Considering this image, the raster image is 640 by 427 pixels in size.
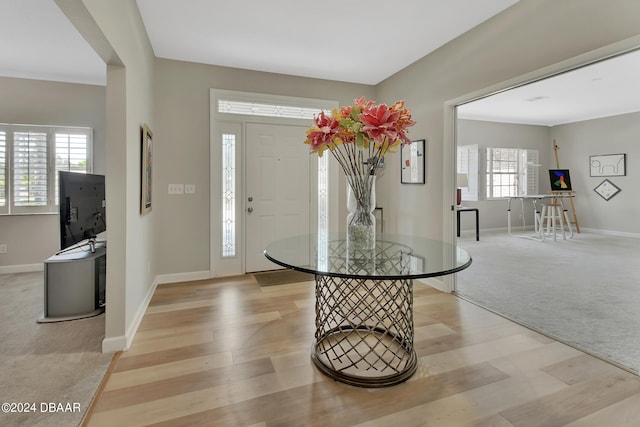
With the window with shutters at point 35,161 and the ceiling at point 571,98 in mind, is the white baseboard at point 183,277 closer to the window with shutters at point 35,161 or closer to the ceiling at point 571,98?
the window with shutters at point 35,161

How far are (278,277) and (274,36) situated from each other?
8.60ft

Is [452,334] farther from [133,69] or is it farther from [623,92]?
[623,92]

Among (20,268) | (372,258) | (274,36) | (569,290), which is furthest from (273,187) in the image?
(569,290)

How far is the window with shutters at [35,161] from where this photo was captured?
Answer: 13.1ft

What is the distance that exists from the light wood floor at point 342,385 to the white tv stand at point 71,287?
0.62 meters

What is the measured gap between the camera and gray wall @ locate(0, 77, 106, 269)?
158 inches

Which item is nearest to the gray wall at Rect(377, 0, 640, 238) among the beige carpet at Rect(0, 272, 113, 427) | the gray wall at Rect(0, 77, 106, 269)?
the beige carpet at Rect(0, 272, 113, 427)

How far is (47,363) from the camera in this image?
81.0 inches

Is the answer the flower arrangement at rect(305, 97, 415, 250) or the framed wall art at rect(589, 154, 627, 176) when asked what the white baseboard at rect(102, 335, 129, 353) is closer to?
the flower arrangement at rect(305, 97, 415, 250)

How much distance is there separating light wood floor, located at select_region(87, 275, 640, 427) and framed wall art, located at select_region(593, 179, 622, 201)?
22.0 ft

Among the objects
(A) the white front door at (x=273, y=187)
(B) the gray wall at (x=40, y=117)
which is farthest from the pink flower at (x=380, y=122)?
(B) the gray wall at (x=40, y=117)

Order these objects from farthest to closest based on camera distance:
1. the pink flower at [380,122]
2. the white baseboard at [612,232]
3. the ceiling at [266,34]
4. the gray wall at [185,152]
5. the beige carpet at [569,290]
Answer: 1. the white baseboard at [612,232]
2. the gray wall at [185,152]
3. the ceiling at [266,34]
4. the beige carpet at [569,290]
5. the pink flower at [380,122]

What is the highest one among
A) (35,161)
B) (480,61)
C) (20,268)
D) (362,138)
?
(480,61)

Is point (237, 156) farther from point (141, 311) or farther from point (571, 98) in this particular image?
point (571, 98)
